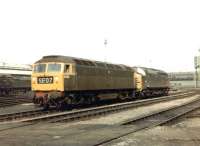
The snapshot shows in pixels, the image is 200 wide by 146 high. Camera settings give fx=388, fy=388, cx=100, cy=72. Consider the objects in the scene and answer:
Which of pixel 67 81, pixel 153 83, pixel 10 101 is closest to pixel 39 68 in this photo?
pixel 67 81

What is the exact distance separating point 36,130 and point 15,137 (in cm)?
190

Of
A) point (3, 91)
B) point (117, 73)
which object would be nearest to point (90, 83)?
point (117, 73)

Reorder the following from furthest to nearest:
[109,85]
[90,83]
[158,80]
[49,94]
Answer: [158,80] → [109,85] → [90,83] → [49,94]

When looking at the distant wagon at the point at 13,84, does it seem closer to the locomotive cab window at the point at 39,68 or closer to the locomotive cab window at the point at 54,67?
the locomotive cab window at the point at 39,68

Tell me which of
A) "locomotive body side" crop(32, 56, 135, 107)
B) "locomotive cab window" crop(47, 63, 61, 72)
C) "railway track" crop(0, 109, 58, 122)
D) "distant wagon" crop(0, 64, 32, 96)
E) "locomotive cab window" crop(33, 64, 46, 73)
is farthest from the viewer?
"distant wagon" crop(0, 64, 32, 96)

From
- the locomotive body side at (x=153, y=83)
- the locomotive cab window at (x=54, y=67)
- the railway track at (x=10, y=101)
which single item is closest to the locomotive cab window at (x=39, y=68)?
the locomotive cab window at (x=54, y=67)

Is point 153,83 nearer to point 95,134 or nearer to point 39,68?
point 39,68

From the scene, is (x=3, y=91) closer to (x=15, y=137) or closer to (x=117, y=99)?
(x=117, y=99)

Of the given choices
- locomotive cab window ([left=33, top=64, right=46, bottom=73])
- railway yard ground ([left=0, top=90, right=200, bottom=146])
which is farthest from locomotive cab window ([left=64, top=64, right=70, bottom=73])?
railway yard ground ([left=0, top=90, right=200, bottom=146])

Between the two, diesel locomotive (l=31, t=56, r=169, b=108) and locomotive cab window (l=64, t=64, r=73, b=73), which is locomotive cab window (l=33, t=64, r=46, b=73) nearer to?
diesel locomotive (l=31, t=56, r=169, b=108)

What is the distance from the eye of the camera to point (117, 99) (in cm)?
3550

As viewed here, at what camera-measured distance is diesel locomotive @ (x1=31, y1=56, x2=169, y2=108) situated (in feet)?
82.3

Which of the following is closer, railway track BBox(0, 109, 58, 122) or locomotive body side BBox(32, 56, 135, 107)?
railway track BBox(0, 109, 58, 122)

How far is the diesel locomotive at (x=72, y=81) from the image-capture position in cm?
2509
